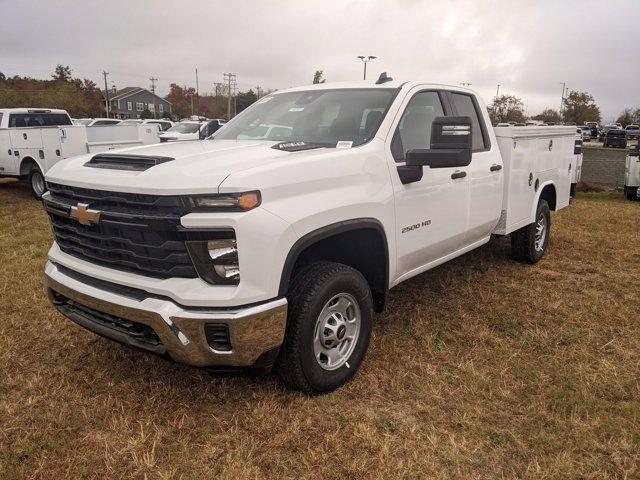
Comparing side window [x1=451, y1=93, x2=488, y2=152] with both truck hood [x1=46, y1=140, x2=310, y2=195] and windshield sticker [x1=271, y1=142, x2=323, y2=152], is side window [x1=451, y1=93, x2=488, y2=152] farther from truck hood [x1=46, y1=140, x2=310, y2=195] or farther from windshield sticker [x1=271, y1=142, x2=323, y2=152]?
truck hood [x1=46, y1=140, x2=310, y2=195]

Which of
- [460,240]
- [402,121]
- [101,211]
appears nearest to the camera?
[101,211]

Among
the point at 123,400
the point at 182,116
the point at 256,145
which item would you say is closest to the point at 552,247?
the point at 256,145

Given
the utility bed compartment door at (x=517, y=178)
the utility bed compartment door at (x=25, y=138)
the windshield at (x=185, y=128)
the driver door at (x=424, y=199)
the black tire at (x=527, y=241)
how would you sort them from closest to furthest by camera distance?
the driver door at (x=424, y=199) < the utility bed compartment door at (x=517, y=178) < the black tire at (x=527, y=241) < the utility bed compartment door at (x=25, y=138) < the windshield at (x=185, y=128)

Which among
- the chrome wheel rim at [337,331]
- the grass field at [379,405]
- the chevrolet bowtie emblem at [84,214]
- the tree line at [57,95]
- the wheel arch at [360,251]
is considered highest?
the tree line at [57,95]

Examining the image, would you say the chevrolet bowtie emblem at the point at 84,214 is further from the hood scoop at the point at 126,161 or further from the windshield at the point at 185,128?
the windshield at the point at 185,128

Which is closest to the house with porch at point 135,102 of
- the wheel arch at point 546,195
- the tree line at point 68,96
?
the tree line at point 68,96

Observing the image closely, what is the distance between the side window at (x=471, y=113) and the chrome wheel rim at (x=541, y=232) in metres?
1.81

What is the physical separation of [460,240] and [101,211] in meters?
2.85

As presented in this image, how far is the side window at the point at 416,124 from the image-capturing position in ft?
12.1

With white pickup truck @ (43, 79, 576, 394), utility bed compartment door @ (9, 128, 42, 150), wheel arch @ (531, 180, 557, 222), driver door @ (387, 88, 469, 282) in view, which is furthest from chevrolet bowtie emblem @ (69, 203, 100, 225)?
utility bed compartment door @ (9, 128, 42, 150)

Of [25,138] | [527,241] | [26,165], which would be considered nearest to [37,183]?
[26,165]

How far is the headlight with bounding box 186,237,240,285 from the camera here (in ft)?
8.52

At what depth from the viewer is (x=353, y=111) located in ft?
12.6

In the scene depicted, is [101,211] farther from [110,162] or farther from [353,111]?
[353,111]
